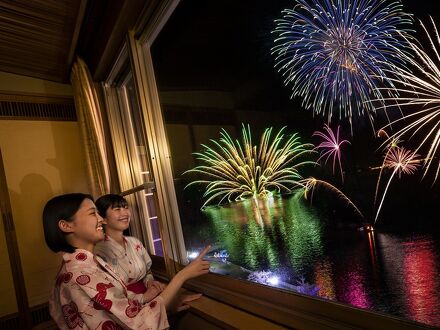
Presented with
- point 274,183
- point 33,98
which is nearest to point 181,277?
point 274,183

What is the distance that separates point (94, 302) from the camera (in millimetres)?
1042

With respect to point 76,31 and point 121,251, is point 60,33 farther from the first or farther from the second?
point 121,251

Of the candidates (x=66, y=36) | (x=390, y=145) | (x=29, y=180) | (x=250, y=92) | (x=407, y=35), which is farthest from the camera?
(x=29, y=180)

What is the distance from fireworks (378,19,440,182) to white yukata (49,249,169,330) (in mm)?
1014

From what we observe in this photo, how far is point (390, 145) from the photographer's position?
966 millimetres

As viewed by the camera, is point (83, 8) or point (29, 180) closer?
point (83, 8)

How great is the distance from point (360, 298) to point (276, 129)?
0.79m

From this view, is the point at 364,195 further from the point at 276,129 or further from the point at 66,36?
the point at 66,36

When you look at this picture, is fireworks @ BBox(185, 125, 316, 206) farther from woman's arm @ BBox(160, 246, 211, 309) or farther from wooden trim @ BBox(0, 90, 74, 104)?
wooden trim @ BBox(0, 90, 74, 104)

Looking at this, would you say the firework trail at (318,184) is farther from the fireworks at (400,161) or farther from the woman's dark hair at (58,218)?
the woman's dark hair at (58,218)

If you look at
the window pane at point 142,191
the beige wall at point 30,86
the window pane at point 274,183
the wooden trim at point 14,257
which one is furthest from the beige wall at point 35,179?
the window pane at point 274,183

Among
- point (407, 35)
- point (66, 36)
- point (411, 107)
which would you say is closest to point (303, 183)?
point (411, 107)

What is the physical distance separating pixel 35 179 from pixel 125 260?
1740mm

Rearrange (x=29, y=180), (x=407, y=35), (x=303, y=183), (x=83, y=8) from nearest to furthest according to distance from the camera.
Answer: (x=407, y=35), (x=303, y=183), (x=83, y=8), (x=29, y=180)
